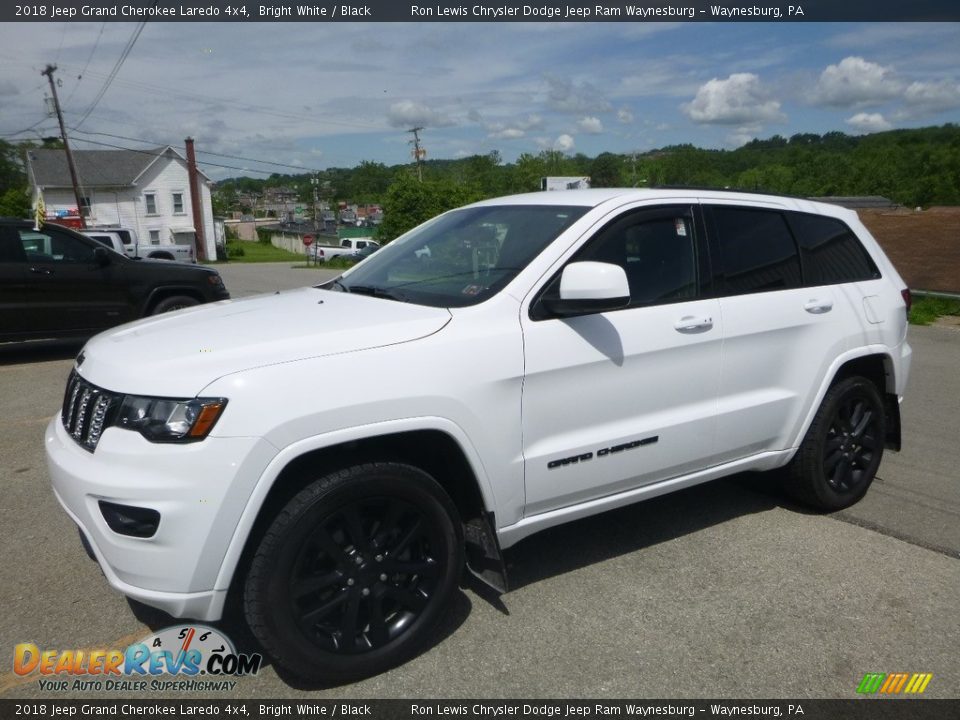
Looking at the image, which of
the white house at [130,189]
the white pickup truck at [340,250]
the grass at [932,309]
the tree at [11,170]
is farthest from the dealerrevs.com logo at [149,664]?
the tree at [11,170]

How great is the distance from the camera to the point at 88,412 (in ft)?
9.56

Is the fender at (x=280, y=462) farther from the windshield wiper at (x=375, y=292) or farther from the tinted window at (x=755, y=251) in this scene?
the tinted window at (x=755, y=251)

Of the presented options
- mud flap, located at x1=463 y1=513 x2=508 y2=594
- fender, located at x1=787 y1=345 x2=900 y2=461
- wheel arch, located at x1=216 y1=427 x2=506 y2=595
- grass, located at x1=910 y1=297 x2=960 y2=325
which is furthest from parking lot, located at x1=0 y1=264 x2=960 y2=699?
grass, located at x1=910 y1=297 x2=960 y2=325

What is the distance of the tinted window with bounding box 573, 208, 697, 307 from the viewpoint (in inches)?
143

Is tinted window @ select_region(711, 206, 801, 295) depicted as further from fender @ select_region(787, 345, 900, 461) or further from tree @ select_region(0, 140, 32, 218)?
tree @ select_region(0, 140, 32, 218)

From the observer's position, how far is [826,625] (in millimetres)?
3344

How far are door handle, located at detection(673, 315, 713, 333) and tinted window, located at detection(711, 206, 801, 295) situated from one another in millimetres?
287

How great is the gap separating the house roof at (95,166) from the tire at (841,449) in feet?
208

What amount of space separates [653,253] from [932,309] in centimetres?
1205

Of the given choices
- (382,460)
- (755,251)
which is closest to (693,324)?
(755,251)

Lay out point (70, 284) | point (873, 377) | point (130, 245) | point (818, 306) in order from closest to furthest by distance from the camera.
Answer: point (818, 306)
point (873, 377)
point (70, 284)
point (130, 245)

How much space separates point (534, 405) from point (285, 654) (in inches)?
52.9

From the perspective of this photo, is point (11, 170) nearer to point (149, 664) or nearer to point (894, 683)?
point (149, 664)

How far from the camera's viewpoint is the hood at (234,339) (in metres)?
2.72
